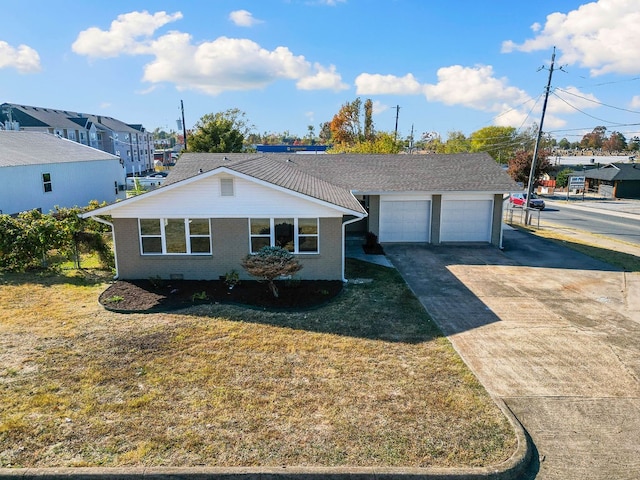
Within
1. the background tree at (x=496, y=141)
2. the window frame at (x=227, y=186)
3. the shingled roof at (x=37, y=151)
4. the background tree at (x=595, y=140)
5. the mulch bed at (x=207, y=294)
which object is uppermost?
the background tree at (x=595, y=140)

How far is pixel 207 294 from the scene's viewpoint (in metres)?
13.7

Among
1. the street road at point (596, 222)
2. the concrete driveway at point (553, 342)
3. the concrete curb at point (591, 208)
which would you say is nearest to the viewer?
the concrete driveway at point (553, 342)

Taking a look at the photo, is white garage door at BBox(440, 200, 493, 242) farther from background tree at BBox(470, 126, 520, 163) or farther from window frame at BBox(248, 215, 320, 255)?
background tree at BBox(470, 126, 520, 163)

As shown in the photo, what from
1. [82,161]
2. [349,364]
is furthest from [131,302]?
[82,161]

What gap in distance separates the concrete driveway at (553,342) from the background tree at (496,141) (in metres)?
64.0

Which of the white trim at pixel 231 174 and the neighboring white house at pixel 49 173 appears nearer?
the white trim at pixel 231 174

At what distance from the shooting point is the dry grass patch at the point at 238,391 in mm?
6695

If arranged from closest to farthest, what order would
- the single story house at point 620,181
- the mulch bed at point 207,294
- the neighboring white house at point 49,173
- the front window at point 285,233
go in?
the mulch bed at point 207,294 → the front window at point 285,233 → the neighboring white house at point 49,173 → the single story house at point 620,181

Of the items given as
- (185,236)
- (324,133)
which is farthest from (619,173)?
(324,133)

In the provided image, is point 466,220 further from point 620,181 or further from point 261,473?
point 620,181

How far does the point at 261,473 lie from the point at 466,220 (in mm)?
18444

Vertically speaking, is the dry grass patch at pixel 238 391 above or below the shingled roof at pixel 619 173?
below

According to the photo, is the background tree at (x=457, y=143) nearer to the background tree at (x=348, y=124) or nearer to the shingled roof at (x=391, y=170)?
the background tree at (x=348, y=124)

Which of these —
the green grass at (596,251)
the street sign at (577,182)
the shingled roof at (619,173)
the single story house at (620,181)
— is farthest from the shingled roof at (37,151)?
the single story house at (620,181)
